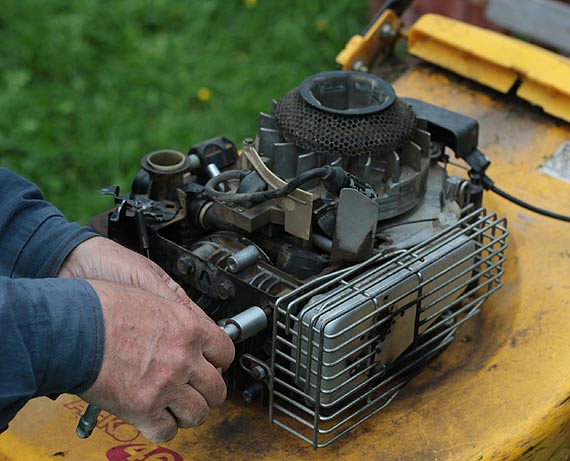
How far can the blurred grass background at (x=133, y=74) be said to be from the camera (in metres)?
2.94

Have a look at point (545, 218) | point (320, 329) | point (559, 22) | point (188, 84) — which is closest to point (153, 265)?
point (320, 329)

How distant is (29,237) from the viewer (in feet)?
4.40

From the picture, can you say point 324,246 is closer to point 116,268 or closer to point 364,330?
point 364,330

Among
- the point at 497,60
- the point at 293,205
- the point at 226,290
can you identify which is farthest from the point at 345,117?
the point at 497,60

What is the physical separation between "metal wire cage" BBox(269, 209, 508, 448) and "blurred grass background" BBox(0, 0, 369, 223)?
151 cm

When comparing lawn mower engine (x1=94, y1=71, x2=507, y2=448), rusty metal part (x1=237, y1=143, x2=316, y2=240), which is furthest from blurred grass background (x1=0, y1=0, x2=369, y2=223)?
rusty metal part (x1=237, y1=143, x2=316, y2=240)

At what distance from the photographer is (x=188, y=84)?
3295 mm

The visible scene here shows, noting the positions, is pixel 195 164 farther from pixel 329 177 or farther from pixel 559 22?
pixel 559 22

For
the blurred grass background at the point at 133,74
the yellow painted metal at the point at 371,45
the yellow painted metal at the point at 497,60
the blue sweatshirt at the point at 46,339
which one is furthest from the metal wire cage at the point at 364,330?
the blurred grass background at the point at 133,74

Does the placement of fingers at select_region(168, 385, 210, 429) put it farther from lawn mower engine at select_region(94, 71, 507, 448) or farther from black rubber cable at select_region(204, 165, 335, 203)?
black rubber cable at select_region(204, 165, 335, 203)

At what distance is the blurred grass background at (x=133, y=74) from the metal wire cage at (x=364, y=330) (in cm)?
151

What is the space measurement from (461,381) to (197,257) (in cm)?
48

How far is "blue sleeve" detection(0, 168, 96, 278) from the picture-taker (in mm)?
1332

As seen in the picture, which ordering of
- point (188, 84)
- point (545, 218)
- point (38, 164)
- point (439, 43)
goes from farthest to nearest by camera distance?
point (188, 84) < point (38, 164) < point (439, 43) < point (545, 218)
